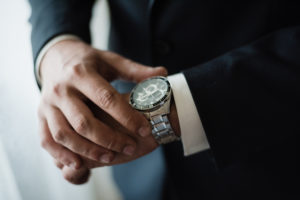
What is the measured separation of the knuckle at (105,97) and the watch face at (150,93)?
64 mm

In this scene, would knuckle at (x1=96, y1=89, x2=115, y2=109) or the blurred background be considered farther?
the blurred background

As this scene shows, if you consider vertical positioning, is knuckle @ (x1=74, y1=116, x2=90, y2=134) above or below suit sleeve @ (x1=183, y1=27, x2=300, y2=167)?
above

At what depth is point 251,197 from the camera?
0.75 m

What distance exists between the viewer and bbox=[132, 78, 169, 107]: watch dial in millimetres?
604

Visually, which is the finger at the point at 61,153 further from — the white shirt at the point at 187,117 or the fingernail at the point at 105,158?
the white shirt at the point at 187,117

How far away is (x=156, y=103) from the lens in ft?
1.93

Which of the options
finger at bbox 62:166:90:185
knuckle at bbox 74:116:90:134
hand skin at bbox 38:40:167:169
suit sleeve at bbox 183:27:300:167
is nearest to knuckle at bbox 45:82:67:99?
hand skin at bbox 38:40:167:169

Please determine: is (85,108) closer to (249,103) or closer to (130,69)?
(130,69)

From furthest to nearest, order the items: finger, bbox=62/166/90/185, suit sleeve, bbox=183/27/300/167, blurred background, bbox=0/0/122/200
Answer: blurred background, bbox=0/0/122/200
finger, bbox=62/166/90/185
suit sleeve, bbox=183/27/300/167

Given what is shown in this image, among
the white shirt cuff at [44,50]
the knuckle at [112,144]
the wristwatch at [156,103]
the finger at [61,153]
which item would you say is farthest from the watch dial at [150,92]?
the white shirt cuff at [44,50]

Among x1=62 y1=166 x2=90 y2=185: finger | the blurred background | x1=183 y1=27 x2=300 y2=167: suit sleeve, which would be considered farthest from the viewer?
the blurred background

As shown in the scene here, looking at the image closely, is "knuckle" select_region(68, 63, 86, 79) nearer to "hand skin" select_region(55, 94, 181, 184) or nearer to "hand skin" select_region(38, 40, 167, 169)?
"hand skin" select_region(38, 40, 167, 169)

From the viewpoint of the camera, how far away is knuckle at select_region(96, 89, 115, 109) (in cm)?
58

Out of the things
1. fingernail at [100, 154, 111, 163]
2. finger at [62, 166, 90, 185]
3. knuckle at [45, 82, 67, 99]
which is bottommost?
finger at [62, 166, 90, 185]
